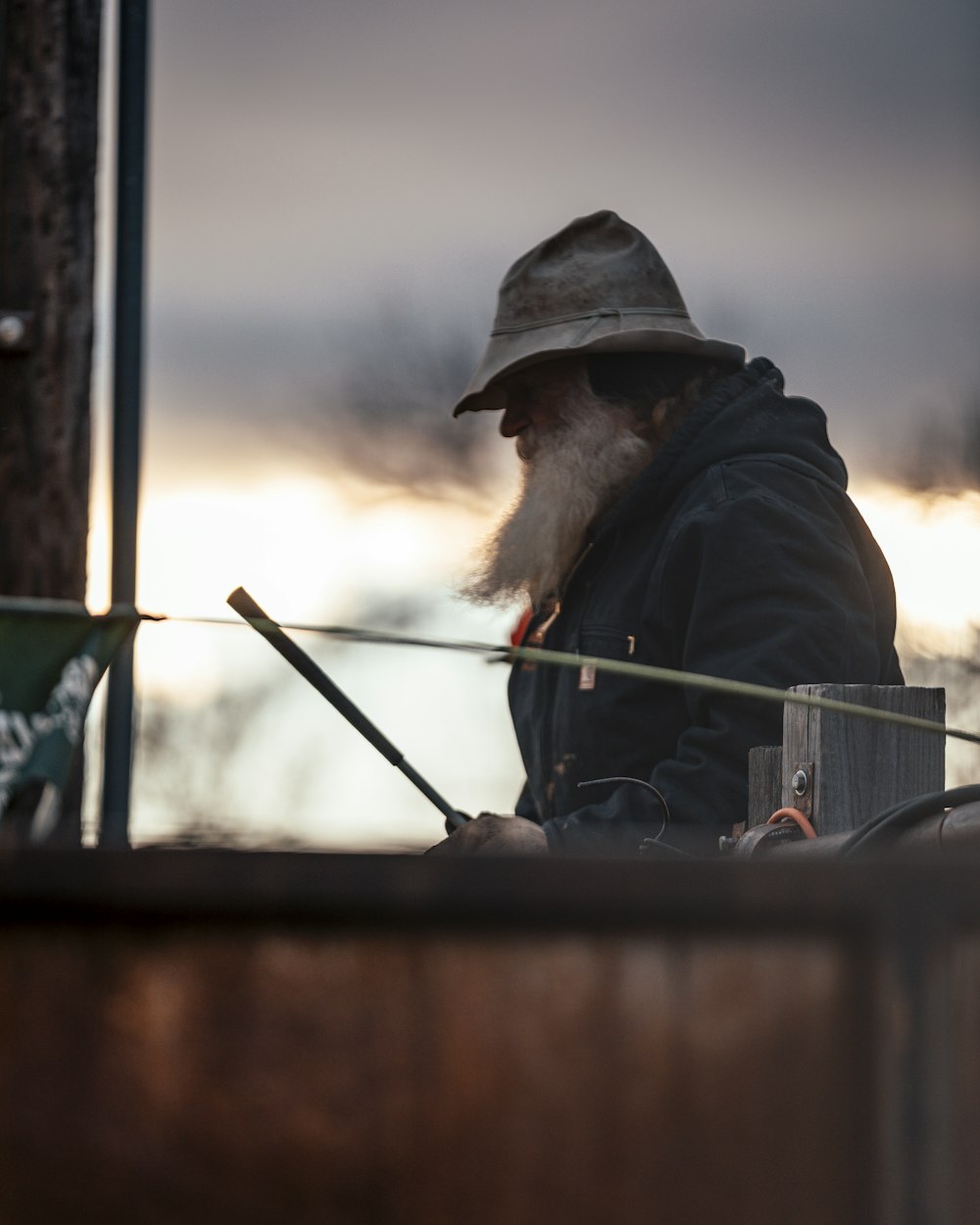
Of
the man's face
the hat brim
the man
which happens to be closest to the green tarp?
the man

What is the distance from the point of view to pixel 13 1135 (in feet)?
2.59

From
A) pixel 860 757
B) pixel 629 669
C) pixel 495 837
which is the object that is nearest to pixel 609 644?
pixel 495 837

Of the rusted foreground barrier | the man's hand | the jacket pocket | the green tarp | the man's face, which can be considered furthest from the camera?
the man's face

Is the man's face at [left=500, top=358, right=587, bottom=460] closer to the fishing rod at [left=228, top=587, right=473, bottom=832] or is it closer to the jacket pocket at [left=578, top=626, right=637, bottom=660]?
the jacket pocket at [left=578, top=626, right=637, bottom=660]

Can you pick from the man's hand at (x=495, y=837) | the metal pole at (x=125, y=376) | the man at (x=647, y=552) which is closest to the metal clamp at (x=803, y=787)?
the man at (x=647, y=552)

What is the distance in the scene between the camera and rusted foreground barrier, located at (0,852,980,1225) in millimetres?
793

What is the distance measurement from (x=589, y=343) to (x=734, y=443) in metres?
0.41

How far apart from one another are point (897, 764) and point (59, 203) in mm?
1173

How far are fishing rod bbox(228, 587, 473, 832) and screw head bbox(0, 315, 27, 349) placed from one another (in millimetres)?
365

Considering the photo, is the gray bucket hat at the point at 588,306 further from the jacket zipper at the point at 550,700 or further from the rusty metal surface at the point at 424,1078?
the rusty metal surface at the point at 424,1078

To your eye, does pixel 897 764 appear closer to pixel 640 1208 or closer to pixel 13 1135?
pixel 640 1208

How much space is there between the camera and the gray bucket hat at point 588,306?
2883 millimetres

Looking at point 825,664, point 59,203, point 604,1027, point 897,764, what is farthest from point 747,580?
point 604,1027

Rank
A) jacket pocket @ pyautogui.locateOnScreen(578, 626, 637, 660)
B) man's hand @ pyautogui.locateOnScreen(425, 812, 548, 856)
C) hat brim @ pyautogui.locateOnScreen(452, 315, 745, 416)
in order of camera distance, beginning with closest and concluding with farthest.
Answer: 1. man's hand @ pyautogui.locateOnScreen(425, 812, 548, 856)
2. jacket pocket @ pyautogui.locateOnScreen(578, 626, 637, 660)
3. hat brim @ pyautogui.locateOnScreen(452, 315, 745, 416)
